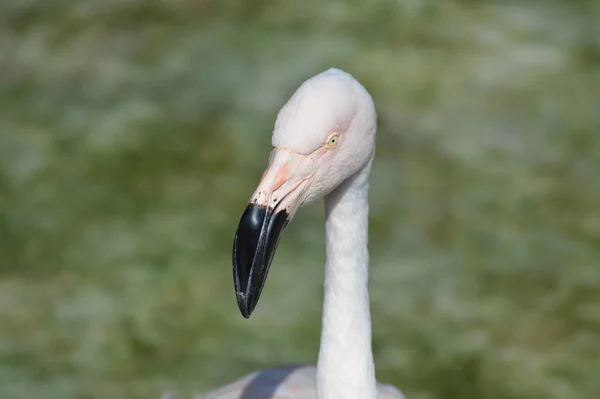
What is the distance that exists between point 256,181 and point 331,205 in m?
3.76

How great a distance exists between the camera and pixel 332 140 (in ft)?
10.4

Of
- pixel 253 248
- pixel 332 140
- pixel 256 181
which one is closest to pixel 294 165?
pixel 332 140

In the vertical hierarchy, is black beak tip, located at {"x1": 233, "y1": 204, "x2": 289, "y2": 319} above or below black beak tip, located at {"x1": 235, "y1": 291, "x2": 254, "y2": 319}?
above

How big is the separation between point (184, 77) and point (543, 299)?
341 centimetres

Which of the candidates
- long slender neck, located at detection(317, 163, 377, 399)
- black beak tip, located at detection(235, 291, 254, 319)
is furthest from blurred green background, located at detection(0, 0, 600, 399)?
black beak tip, located at detection(235, 291, 254, 319)

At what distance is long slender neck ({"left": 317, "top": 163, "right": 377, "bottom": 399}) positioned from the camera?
3.46 meters

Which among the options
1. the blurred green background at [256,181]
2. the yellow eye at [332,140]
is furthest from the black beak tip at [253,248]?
the blurred green background at [256,181]

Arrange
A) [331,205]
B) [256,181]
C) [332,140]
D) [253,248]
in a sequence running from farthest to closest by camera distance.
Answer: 1. [256,181]
2. [331,205]
3. [332,140]
4. [253,248]

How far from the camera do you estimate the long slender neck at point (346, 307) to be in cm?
346

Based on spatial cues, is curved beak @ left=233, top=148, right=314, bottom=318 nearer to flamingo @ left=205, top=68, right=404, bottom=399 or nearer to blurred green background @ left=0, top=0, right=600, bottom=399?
flamingo @ left=205, top=68, right=404, bottom=399

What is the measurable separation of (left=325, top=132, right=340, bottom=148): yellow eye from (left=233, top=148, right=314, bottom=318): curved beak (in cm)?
8

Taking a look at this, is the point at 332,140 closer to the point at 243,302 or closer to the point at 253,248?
the point at 253,248

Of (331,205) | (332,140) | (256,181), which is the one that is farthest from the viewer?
(256,181)

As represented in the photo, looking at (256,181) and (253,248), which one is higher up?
(256,181)
